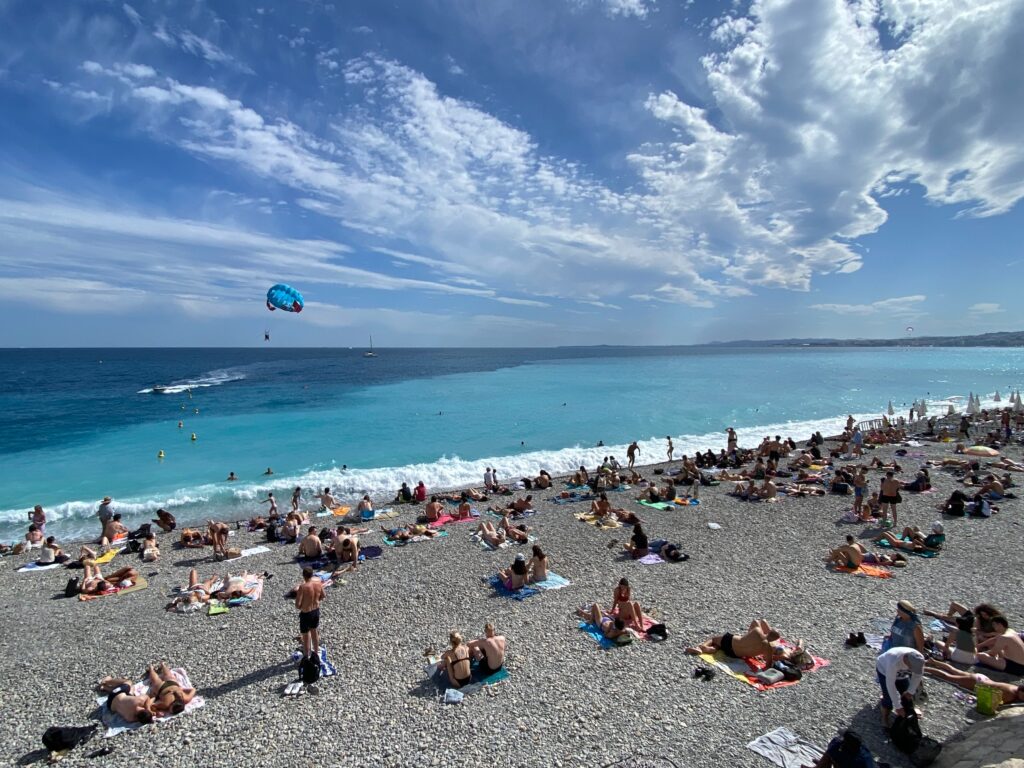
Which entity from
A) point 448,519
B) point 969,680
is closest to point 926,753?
point 969,680

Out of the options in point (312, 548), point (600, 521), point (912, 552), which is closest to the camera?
point (912, 552)

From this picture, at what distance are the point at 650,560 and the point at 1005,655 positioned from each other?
5624mm

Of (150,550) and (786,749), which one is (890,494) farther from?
(150,550)

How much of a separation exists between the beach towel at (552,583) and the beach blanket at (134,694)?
5.61 meters

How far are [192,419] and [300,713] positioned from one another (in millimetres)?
37642

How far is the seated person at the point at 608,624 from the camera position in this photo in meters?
7.64

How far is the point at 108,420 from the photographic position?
125 ft

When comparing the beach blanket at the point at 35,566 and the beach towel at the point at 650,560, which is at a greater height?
the beach towel at the point at 650,560

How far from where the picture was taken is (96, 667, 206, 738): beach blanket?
20.0ft

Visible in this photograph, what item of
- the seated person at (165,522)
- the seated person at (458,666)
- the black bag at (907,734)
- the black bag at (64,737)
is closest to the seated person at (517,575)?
the seated person at (458,666)

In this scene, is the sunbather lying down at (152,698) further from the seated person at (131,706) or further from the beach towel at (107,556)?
the beach towel at (107,556)

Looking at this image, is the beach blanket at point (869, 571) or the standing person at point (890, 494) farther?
the standing person at point (890, 494)

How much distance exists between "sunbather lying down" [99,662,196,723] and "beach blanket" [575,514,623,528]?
9.68 metres

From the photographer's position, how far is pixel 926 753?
16.4 ft
